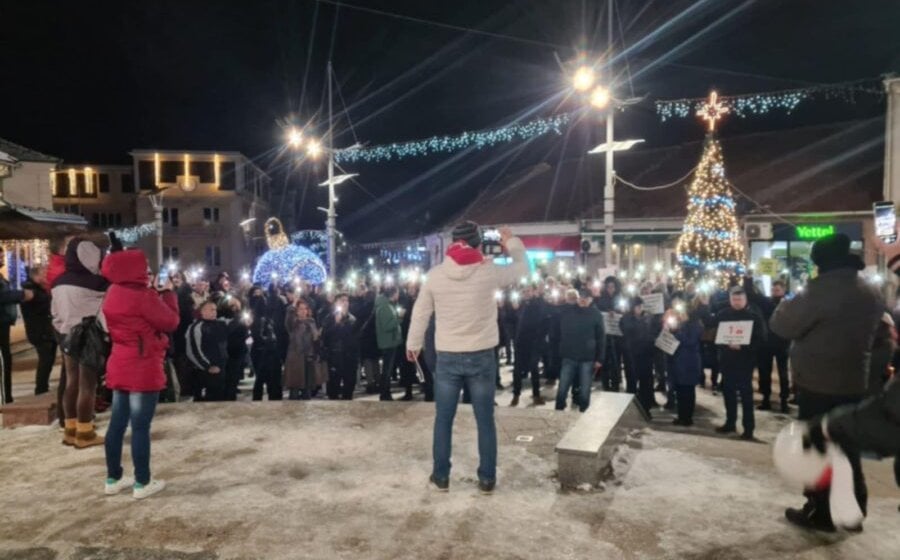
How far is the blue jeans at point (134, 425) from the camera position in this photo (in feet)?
14.7

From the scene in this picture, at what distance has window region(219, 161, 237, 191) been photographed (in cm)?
4869

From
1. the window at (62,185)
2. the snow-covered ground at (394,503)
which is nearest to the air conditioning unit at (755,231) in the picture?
the snow-covered ground at (394,503)

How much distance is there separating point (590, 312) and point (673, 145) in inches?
1087

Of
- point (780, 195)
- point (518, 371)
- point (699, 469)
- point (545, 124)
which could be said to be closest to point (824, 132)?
point (780, 195)

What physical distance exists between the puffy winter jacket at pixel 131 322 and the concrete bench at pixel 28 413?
2.92 meters

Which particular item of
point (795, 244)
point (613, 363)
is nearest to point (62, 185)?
point (795, 244)

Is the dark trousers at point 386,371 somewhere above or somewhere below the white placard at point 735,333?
below

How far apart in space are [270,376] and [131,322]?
5.12 metres

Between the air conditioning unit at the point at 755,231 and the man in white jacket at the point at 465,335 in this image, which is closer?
the man in white jacket at the point at 465,335

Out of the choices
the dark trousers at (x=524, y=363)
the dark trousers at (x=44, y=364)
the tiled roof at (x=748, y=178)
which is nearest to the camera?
the dark trousers at (x=44, y=364)

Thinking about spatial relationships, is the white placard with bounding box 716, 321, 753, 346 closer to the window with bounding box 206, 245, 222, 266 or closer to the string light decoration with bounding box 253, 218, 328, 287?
the string light decoration with bounding box 253, 218, 328, 287

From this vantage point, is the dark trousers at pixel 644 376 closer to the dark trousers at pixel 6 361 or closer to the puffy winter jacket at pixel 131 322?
the puffy winter jacket at pixel 131 322

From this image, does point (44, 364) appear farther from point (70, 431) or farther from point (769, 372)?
point (769, 372)

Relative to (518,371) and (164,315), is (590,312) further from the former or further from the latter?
(164,315)
